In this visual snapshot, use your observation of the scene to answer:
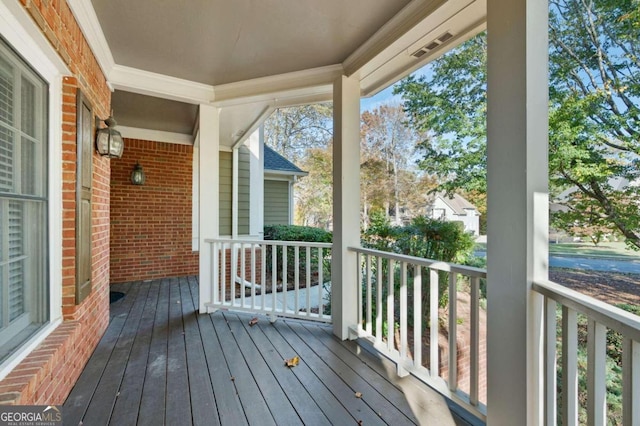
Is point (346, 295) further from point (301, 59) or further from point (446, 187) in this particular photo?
point (301, 59)

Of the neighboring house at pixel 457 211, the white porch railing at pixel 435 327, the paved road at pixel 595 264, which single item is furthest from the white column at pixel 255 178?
the paved road at pixel 595 264

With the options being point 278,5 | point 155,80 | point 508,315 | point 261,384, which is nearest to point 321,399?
point 261,384

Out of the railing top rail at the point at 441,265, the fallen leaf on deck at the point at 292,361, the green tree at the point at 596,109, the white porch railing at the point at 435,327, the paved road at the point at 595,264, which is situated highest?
the green tree at the point at 596,109

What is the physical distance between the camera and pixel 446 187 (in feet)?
8.51

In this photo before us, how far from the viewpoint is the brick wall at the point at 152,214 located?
16.1 ft

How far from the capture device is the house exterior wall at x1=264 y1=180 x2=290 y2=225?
787cm

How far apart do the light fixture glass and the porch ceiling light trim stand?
2394 mm

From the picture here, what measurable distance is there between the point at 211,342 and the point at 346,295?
133cm

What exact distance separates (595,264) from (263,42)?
8.54ft

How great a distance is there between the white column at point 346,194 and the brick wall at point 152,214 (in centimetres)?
371

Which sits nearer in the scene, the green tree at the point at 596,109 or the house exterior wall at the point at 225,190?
the green tree at the point at 596,109

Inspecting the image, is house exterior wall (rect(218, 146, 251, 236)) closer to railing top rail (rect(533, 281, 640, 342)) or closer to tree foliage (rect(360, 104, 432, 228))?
tree foliage (rect(360, 104, 432, 228))

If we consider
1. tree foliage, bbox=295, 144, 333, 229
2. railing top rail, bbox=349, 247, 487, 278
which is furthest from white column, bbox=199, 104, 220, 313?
tree foliage, bbox=295, 144, 333, 229

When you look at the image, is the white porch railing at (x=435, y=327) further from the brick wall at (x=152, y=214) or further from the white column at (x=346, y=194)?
the brick wall at (x=152, y=214)
